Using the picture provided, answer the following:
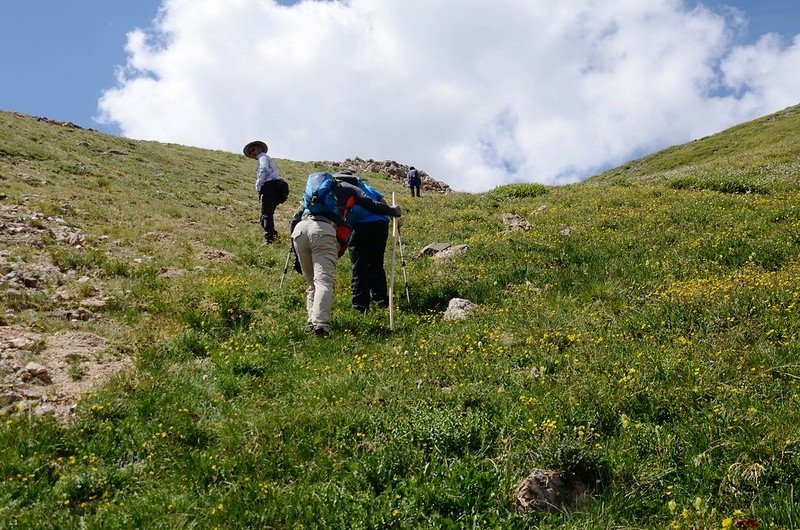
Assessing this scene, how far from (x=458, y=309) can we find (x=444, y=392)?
2.92 metres

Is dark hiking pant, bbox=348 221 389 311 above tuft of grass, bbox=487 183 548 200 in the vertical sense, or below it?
below

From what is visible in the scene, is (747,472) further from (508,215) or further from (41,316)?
(508,215)

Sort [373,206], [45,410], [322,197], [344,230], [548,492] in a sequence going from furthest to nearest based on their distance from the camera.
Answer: [344,230] < [373,206] < [322,197] < [45,410] < [548,492]

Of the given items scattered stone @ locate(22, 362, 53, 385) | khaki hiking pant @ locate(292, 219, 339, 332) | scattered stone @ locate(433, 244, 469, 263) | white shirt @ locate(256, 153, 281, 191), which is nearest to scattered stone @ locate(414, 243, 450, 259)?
scattered stone @ locate(433, 244, 469, 263)

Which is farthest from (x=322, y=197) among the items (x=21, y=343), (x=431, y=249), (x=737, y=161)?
(x=737, y=161)

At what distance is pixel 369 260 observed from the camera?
397 inches

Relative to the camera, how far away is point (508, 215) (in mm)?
17312

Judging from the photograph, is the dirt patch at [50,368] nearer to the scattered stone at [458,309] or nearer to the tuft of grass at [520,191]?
the scattered stone at [458,309]

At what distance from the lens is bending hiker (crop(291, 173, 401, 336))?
834cm

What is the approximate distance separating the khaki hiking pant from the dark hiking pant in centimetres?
97

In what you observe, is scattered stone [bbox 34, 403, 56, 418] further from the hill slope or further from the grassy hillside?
the hill slope

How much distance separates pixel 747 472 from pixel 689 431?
548 mm

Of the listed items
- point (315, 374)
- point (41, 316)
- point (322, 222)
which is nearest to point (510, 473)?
point (315, 374)

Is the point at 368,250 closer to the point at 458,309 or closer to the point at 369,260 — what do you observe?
the point at 369,260
